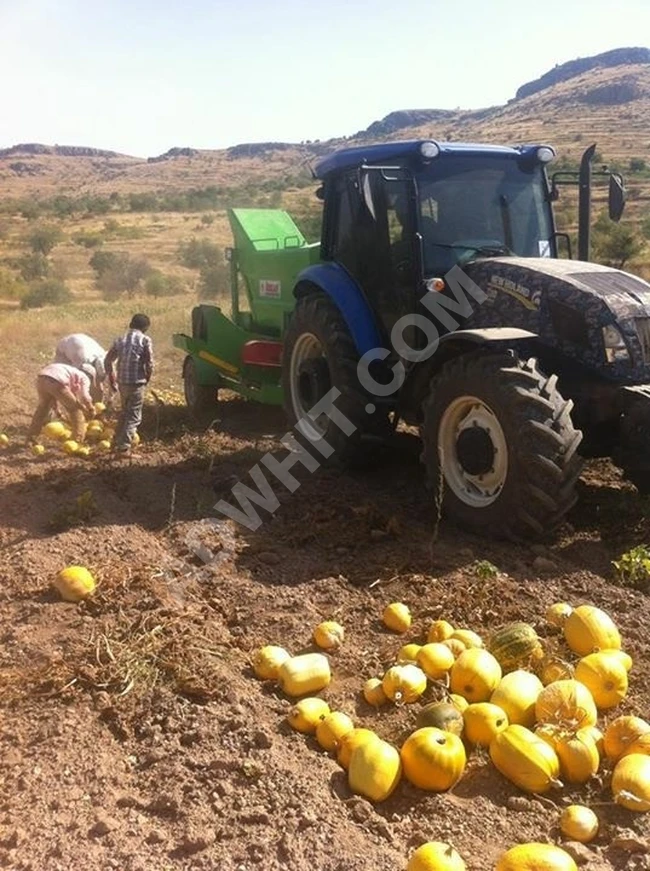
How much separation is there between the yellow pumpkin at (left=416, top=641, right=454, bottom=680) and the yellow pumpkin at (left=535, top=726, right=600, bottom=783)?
65 centimetres

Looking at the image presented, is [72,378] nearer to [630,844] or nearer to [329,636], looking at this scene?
[329,636]

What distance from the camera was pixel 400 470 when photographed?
7.70m

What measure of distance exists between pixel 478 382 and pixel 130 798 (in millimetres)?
3444

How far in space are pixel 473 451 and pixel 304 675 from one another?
7.55 ft

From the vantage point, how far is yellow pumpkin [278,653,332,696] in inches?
158

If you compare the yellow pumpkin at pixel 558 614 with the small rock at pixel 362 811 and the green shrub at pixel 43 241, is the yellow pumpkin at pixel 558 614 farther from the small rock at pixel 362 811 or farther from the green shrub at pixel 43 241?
the green shrub at pixel 43 241

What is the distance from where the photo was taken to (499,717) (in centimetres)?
362

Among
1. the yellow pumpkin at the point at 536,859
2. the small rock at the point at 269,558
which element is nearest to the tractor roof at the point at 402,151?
the small rock at the point at 269,558

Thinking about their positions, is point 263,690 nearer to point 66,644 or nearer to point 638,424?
point 66,644

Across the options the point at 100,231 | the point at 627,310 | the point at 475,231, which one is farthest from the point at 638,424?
the point at 100,231

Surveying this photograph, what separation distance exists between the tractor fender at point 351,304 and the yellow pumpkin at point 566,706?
3.97 metres

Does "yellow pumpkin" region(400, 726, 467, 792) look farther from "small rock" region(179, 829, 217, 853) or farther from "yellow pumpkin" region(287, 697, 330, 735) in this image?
"small rock" region(179, 829, 217, 853)

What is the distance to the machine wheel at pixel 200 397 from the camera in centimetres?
1050

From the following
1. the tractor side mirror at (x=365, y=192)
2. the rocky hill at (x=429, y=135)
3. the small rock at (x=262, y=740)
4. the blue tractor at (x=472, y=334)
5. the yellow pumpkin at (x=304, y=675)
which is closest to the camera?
the small rock at (x=262, y=740)
